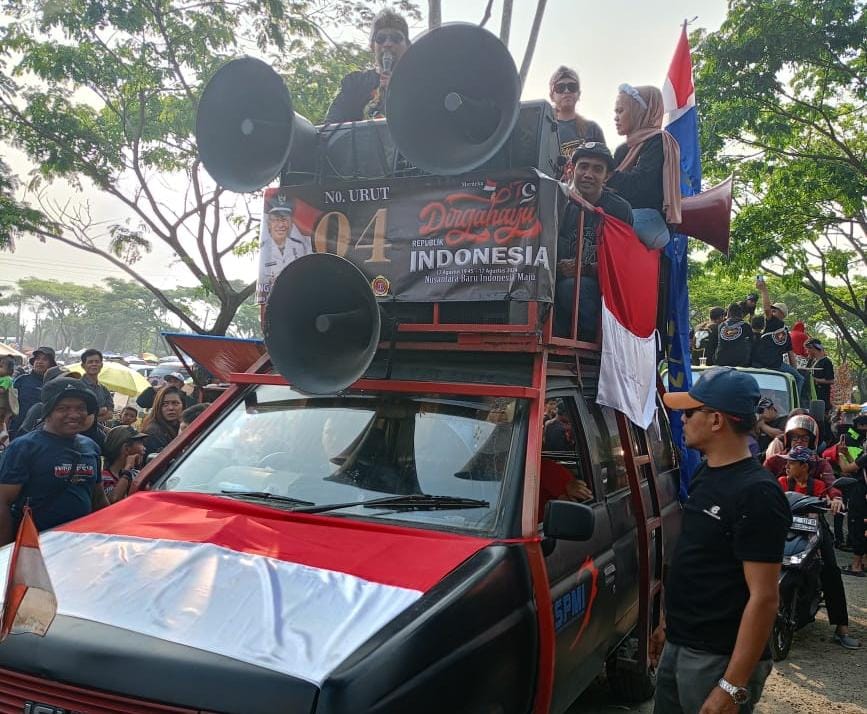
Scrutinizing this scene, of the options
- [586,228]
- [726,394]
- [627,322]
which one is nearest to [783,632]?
[627,322]

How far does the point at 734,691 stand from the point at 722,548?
45 centimetres

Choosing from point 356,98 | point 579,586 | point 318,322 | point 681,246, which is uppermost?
point 356,98

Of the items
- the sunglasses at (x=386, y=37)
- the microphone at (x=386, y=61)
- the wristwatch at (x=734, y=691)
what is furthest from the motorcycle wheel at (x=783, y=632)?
the sunglasses at (x=386, y=37)

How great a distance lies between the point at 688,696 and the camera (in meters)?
2.69

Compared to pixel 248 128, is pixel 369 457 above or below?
below

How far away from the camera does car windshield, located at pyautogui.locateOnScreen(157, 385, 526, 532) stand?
119 inches

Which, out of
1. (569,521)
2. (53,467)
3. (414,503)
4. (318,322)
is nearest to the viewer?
(569,521)

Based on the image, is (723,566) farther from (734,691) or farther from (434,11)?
(434,11)

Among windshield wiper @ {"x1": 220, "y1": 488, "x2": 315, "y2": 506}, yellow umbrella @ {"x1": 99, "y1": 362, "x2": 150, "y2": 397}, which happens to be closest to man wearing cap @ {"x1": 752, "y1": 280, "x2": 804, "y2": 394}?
windshield wiper @ {"x1": 220, "y1": 488, "x2": 315, "y2": 506}

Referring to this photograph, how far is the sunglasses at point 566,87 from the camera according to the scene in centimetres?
561

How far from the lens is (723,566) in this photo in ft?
8.63

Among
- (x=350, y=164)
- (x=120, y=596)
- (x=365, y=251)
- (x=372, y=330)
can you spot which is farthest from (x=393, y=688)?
(x=350, y=164)

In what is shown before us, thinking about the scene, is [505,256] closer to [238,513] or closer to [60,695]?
[238,513]

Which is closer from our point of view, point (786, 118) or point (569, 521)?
point (569, 521)
